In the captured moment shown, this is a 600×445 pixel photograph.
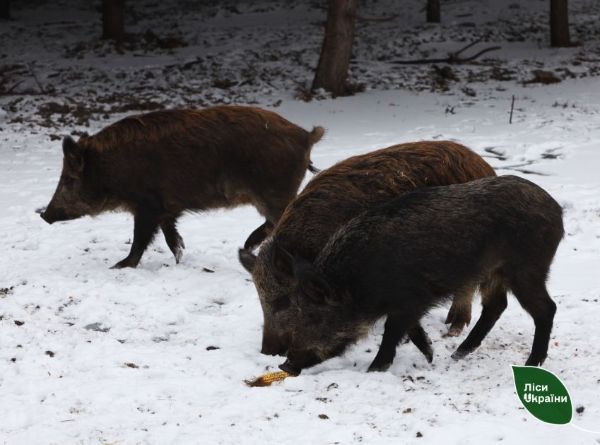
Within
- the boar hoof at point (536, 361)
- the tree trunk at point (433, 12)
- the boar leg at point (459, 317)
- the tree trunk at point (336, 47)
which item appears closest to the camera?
the boar hoof at point (536, 361)

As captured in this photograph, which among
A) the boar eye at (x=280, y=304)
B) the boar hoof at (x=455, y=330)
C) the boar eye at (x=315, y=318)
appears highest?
the boar eye at (x=280, y=304)

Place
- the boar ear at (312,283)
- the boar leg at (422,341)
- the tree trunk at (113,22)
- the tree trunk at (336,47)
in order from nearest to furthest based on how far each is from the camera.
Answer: the boar ear at (312,283) → the boar leg at (422,341) → the tree trunk at (336,47) → the tree trunk at (113,22)

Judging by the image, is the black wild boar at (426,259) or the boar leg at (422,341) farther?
the boar leg at (422,341)

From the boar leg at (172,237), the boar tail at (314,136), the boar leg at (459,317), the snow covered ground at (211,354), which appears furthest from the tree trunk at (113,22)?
the boar leg at (459,317)

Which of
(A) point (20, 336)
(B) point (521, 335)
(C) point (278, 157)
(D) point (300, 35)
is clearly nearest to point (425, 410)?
(B) point (521, 335)

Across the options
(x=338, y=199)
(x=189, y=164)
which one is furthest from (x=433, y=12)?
(x=338, y=199)

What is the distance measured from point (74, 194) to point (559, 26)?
51.4 ft

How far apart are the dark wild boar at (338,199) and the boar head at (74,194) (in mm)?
2609

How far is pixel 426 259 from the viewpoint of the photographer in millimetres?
4551

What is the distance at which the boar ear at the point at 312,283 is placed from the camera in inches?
178

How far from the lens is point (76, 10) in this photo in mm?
28688

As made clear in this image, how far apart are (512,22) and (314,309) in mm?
20976

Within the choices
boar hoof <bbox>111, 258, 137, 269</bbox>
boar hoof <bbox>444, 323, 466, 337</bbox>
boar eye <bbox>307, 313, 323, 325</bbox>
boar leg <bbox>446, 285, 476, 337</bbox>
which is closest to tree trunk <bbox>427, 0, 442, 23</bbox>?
boar hoof <bbox>111, 258, 137, 269</bbox>

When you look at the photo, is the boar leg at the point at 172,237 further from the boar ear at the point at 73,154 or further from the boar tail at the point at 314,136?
the boar tail at the point at 314,136
